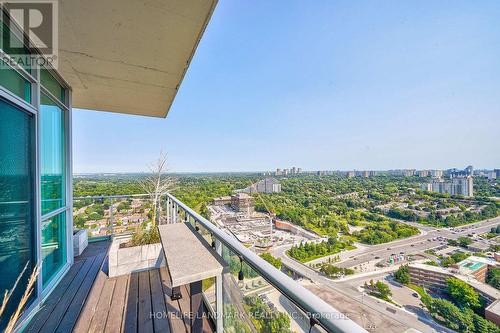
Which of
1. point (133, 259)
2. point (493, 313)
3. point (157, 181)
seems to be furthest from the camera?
point (157, 181)

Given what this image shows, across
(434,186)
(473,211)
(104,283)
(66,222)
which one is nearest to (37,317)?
(104,283)

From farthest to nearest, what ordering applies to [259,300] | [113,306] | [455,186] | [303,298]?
[455,186], [113,306], [259,300], [303,298]

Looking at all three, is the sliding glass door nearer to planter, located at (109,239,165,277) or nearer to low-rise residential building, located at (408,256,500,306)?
planter, located at (109,239,165,277)

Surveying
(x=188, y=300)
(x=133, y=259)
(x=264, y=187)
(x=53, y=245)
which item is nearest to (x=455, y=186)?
(x=264, y=187)

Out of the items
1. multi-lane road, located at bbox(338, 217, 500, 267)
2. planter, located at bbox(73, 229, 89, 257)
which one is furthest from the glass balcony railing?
multi-lane road, located at bbox(338, 217, 500, 267)

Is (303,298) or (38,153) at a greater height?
(38,153)

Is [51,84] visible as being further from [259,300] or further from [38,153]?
[259,300]
